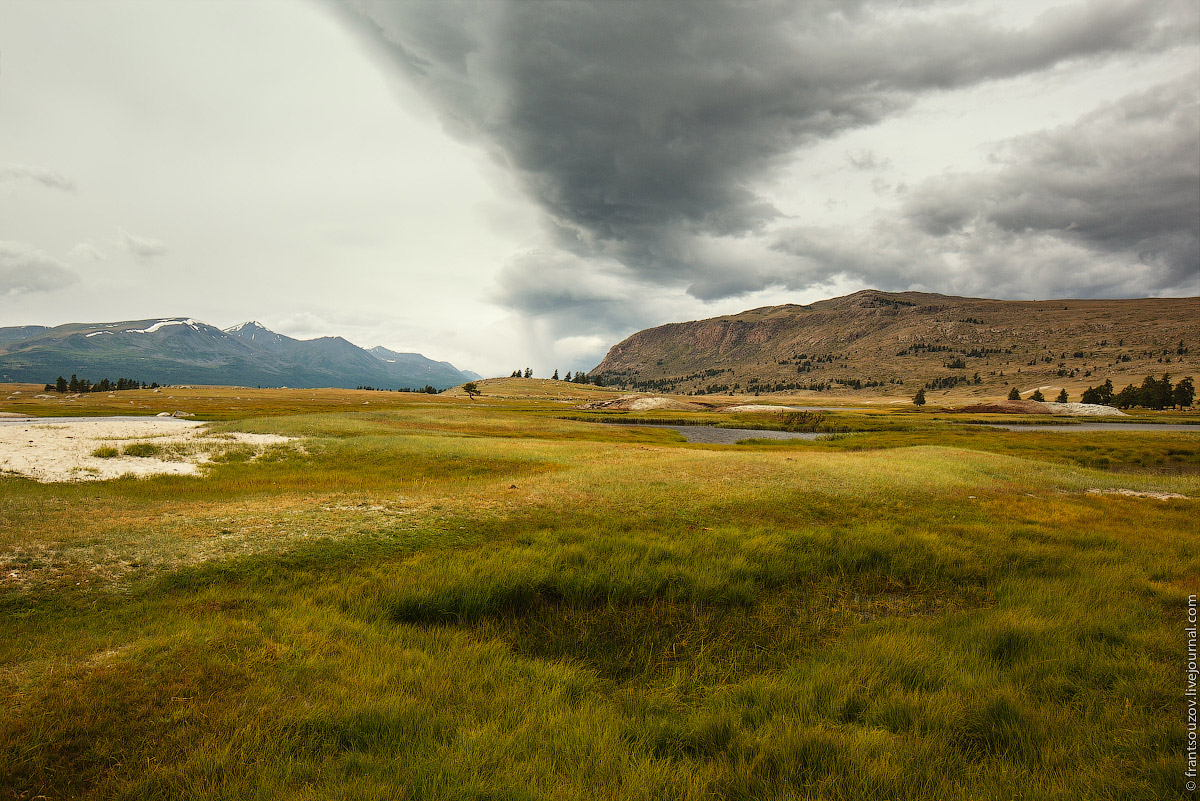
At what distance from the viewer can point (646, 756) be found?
16.1 feet

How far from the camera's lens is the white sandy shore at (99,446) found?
20.7 meters

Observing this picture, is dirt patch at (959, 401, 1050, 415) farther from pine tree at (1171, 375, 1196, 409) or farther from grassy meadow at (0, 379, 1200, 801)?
grassy meadow at (0, 379, 1200, 801)

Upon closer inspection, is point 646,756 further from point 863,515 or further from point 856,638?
point 863,515

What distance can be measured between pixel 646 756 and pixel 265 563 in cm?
913

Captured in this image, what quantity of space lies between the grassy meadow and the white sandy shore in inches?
201

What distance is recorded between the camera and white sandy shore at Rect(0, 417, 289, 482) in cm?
2073

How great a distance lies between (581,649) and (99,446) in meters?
34.7

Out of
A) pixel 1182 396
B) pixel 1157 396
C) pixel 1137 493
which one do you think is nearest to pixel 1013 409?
pixel 1157 396

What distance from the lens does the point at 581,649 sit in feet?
26.0

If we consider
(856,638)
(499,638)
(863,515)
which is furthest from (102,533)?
(863,515)

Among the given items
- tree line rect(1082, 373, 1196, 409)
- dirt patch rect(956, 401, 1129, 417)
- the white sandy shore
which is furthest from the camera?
tree line rect(1082, 373, 1196, 409)

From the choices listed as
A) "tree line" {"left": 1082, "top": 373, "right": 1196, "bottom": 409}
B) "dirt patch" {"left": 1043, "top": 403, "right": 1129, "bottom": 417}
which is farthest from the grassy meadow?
"tree line" {"left": 1082, "top": 373, "right": 1196, "bottom": 409}

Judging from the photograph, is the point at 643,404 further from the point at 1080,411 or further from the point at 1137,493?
the point at 1137,493

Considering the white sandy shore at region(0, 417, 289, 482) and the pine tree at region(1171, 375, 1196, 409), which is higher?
the pine tree at region(1171, 375, 1196, 409)
